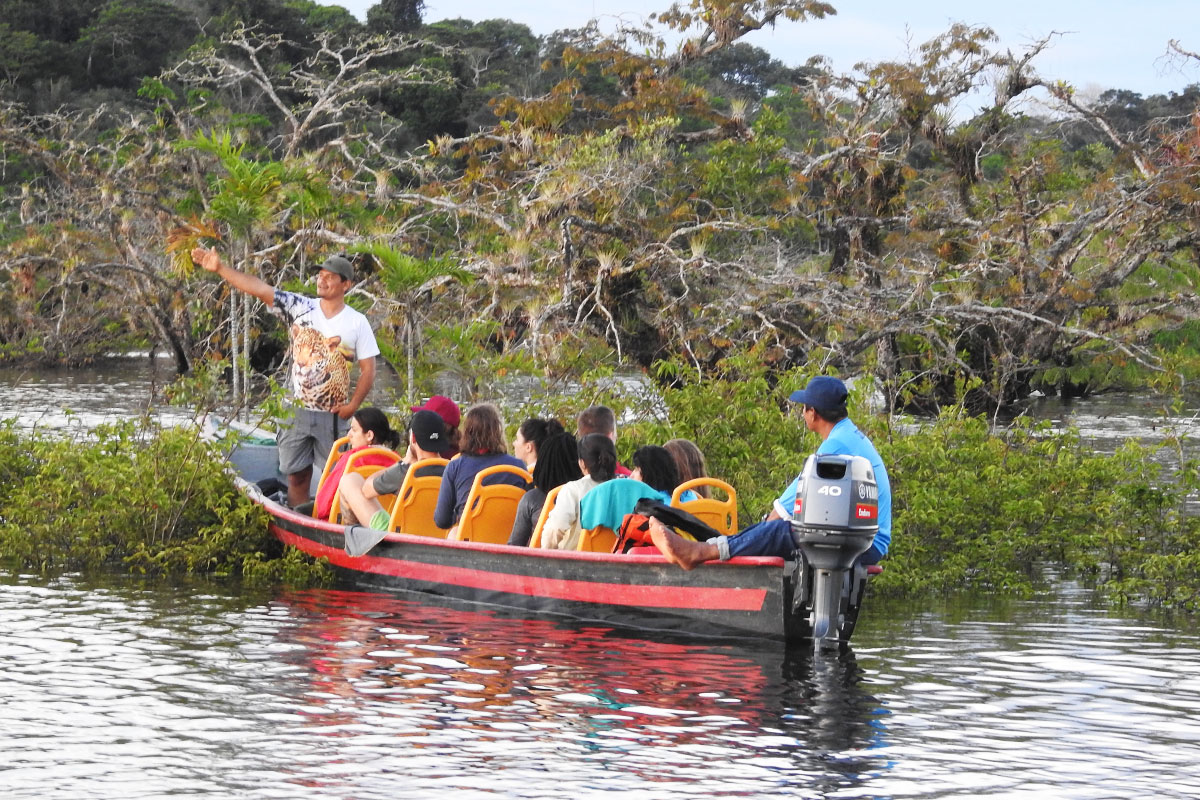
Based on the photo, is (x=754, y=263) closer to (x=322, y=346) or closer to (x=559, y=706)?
(x=322, y=346)

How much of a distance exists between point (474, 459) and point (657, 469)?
1546 millimetres

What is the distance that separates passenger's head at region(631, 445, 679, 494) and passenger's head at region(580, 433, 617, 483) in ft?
0.56

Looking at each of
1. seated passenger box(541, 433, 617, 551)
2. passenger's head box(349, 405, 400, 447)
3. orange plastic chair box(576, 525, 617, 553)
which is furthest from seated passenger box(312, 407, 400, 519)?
orange plastic chair box(576, 525, 617, 553)

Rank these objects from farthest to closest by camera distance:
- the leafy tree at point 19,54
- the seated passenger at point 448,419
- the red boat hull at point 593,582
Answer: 1. the leafy tree at point 19,54
2. the seated passenger at point 448,419
3. the red boat hull at point 593,582

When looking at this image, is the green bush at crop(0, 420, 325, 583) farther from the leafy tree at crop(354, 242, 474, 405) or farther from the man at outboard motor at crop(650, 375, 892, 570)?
the man at outboard motor at crop(650, 375, 892, 570)

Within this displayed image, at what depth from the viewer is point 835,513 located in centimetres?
838

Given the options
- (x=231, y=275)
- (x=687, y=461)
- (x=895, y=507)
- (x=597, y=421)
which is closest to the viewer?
(x=687, y=461)

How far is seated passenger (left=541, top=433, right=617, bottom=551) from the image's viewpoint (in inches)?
383

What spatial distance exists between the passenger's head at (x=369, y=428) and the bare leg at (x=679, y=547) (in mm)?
3101

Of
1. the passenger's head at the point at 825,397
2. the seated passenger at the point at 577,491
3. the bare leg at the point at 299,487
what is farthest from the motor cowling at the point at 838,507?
the bare leg at the point at 299,487

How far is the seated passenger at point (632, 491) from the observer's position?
9.74m

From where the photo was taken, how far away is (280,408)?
12930mm

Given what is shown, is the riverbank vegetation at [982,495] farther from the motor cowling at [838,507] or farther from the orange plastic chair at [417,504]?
the motor cowling at [838,507]

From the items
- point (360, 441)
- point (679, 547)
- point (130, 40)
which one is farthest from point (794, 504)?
point (130, 40)
